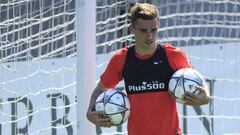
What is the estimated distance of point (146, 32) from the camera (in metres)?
3.29

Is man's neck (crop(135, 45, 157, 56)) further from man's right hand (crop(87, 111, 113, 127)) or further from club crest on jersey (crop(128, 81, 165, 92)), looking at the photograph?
man's right hand (crop(87, 111, 113, 127))

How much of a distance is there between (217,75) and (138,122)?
1.88m

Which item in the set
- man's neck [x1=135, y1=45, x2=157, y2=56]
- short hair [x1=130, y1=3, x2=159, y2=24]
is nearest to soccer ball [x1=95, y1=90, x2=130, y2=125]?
man's neck [x1=135, y1=45, x2=157, y2=56]

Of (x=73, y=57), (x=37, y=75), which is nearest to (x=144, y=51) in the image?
(x=73, y=57)

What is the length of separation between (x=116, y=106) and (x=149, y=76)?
0.77 ft

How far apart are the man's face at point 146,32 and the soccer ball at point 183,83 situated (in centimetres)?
21

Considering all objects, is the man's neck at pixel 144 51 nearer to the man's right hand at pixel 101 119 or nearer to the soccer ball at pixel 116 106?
the soccer ball at pixel 116 106

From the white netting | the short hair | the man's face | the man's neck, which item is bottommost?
the white netting

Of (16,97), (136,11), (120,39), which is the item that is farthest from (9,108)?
(136,11)

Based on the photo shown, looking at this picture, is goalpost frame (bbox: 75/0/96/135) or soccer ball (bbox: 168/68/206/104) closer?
soccer ball (bbox: 168/68/206/104)

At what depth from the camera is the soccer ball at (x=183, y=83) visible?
3.21m

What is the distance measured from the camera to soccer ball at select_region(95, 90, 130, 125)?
10.9 feet

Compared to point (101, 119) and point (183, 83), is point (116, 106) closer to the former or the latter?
point (101, 119)

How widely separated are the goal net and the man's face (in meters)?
1.82
